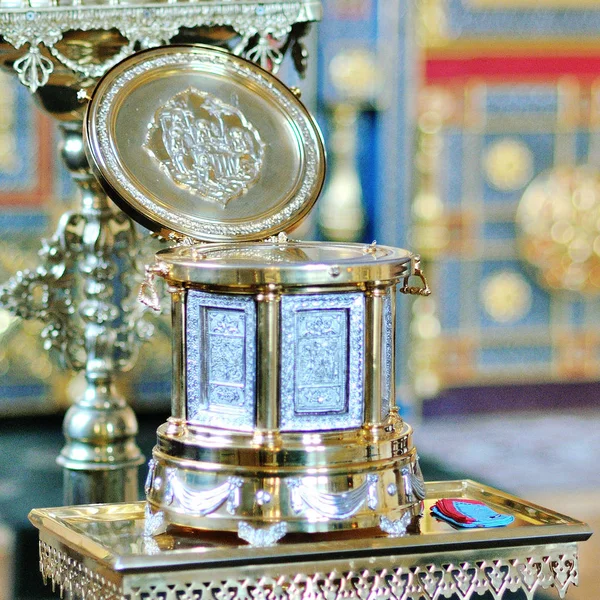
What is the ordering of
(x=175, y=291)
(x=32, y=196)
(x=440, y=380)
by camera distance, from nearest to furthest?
(x=175, y=291) → (x=32, y=196) → (x=440, y=380)

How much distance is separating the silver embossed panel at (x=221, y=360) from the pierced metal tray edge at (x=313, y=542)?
0.55 ft

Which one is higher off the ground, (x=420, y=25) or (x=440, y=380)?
(x=420, y=25)

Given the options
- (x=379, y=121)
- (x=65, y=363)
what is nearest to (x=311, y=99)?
(x=379, y=121)

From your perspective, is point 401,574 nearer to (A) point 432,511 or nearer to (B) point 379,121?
(A) point 432,511

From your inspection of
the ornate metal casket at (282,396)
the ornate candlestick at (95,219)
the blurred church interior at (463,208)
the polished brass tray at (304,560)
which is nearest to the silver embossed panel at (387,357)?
the ornate metal casket at (282,396)

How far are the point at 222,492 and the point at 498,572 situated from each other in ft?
1.17

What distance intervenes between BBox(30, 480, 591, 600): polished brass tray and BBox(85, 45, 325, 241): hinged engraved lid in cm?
45

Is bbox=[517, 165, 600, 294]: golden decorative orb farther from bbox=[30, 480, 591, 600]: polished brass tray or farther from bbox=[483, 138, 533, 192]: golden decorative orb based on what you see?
bbox=[30, 480, 591, 600]: polished brass tray

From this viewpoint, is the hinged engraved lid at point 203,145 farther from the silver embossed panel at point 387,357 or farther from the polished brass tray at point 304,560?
the polished brass tray at point 304,560

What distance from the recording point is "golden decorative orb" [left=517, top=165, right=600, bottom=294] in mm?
4938

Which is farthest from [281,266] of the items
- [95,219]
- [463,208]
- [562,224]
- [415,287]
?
[562,224]

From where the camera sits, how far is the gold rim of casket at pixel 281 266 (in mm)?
1574

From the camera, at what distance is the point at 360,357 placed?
5.38 ft

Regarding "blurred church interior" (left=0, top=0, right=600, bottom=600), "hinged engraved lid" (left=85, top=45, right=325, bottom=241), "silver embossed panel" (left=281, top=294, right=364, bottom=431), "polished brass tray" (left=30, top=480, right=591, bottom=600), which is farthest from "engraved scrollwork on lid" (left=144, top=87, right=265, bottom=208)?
"blurred church interior" (left=0, top=0, right=600, bottom=600)
